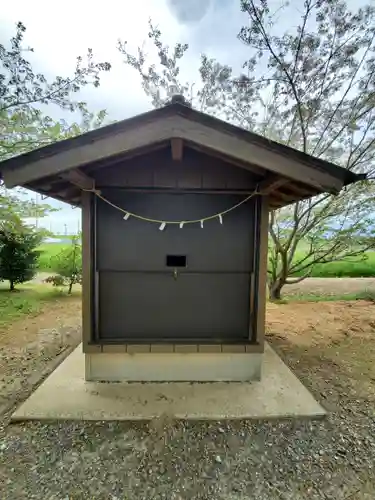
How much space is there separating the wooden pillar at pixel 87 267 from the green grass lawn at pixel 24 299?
318 cm

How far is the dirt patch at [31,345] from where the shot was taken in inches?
109

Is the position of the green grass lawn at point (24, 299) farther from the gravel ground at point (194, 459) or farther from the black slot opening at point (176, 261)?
the black slot opening at point (176, 261)

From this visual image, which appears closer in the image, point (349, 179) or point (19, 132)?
point (349, 179)

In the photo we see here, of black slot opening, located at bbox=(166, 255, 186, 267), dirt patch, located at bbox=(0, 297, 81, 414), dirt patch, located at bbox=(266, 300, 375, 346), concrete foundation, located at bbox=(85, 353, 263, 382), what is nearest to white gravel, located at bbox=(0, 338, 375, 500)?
concrete foundation, located at bbox=(85, 353, 263, 382)

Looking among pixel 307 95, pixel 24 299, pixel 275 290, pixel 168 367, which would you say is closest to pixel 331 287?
pixel 275 290

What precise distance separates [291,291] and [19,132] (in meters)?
8.27

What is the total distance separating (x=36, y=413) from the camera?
2230 mm

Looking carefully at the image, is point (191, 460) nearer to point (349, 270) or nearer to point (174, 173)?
point (174, 173)

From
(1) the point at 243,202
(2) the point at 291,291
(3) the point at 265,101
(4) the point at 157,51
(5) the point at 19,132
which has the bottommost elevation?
(2) the point at 291,291

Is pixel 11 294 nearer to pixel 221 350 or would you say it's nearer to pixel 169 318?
pixel 169 318

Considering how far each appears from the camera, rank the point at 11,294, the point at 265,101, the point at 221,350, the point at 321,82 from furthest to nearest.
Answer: the point at 11,294
the point at 265,101
the point at 321,82
the point at 221,350

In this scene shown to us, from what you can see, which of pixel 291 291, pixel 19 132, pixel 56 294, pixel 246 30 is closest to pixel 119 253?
pixel 19 132

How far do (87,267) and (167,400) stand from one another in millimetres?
1459

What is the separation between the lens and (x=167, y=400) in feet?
8.04
